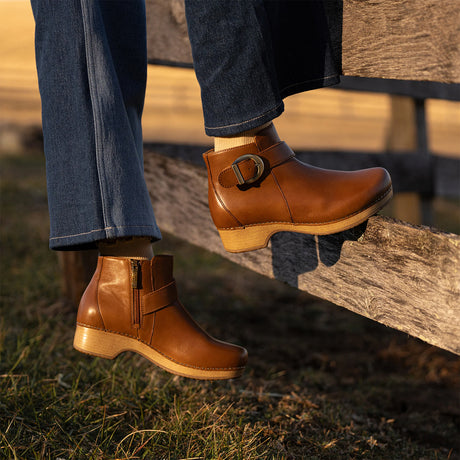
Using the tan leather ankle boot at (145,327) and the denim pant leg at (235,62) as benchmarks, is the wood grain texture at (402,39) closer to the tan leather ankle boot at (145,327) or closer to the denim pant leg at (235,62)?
the denim pant leg at (235,62)

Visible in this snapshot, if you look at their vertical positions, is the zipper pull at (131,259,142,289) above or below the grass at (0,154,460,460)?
above

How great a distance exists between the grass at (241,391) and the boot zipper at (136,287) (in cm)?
30

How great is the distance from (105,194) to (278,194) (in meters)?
0.43

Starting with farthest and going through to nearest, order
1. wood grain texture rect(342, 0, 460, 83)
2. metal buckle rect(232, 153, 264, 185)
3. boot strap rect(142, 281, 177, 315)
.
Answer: boot strap rect(142, 281, 177, 315), metal buckle rect(232, 153, 264, 185), wood grain texture rect(342, 0, 460, 83)

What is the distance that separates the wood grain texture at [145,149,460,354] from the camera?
4.19ft

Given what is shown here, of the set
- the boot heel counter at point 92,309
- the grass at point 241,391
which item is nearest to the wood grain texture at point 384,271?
the grass at point 241,391

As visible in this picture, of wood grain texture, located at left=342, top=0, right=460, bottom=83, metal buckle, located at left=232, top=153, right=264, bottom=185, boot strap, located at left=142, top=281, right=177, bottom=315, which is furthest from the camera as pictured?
boot strap, located at left=142, top=281, right=177, bottom=315

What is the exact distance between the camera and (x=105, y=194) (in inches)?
52.9

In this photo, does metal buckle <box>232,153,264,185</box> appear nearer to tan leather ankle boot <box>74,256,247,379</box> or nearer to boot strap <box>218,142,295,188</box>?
boot strap <box>218,142,295,188</box>

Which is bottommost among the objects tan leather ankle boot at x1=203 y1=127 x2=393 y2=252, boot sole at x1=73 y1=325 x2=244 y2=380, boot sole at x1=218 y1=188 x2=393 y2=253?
boot sole at x1=73 y1=325 x2=244 y2=380

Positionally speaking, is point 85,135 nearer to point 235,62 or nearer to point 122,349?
point 235,62

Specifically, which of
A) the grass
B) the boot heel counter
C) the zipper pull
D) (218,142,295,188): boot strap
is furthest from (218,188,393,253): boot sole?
the grass

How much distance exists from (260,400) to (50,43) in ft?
4.13

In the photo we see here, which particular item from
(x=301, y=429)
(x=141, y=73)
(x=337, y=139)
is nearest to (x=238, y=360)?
(x=301, y=429)
